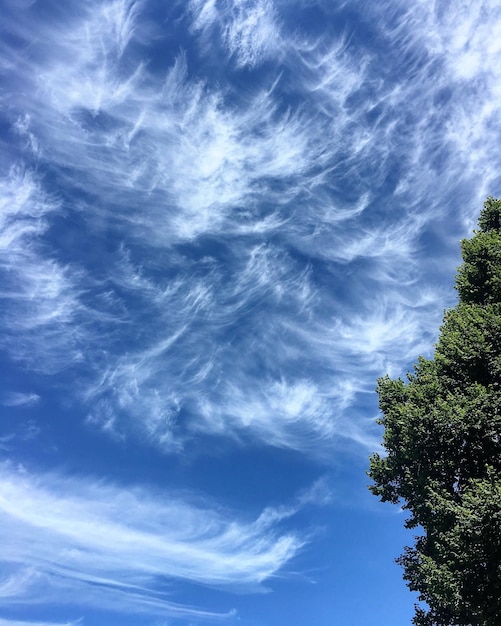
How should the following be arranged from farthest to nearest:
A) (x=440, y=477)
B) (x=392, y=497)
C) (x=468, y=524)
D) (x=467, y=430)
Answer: (x=392, y=497) → (x=440, y=477) → (x=467, y=430) → (x=468, y=524)

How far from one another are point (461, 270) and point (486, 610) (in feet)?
51.7

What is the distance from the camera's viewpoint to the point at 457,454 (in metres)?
18.9

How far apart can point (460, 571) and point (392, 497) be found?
620cm

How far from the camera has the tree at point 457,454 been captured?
15.8 m

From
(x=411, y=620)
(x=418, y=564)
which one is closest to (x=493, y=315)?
(x=418, y=564)

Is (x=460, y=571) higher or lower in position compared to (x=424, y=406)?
lower

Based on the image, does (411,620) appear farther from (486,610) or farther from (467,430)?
(467,430)

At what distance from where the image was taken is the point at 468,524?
50.2 feet

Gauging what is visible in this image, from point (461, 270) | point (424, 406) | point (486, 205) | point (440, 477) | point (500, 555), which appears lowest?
point (500, 555)

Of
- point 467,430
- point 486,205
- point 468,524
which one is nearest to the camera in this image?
point 468,524

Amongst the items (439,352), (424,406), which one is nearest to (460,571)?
(424,406)

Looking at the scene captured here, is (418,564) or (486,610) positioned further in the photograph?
(418,564)

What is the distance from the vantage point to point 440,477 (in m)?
19.4

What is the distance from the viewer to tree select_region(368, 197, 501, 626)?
51.9ft
